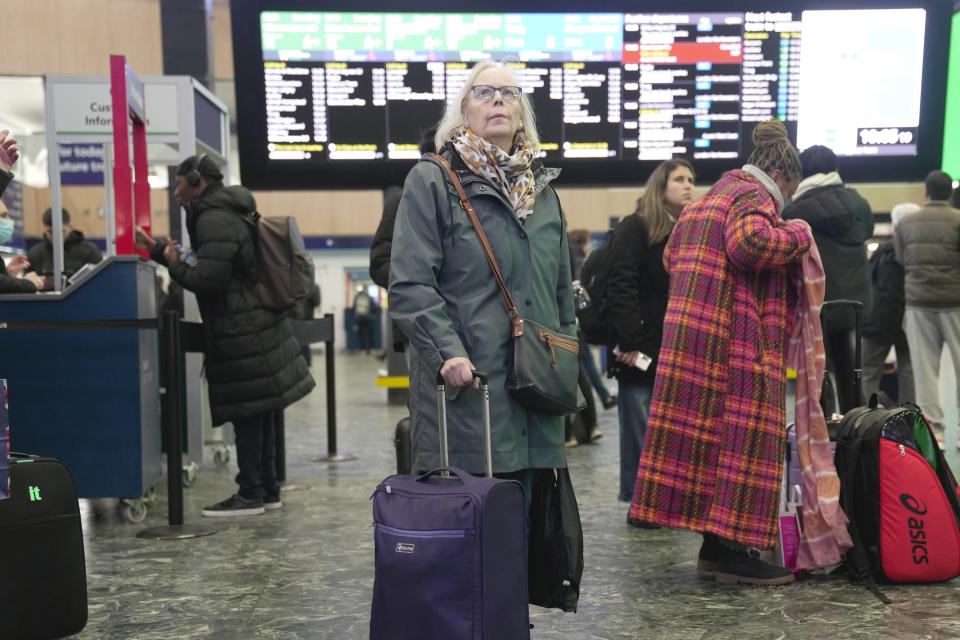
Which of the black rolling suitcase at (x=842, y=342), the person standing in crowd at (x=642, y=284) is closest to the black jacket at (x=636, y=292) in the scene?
the person standing in crowd at (x=642, y=284)

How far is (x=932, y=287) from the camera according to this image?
274 inches

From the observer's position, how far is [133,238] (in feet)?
17.7

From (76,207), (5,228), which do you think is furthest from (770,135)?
(76,207)

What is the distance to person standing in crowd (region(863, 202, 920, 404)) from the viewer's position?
762cm

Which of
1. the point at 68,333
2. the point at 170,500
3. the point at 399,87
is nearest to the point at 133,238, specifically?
the point at 68,333

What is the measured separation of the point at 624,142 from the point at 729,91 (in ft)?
2.60

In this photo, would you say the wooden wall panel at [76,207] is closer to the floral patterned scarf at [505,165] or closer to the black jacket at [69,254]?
the black jacket at [69,254]

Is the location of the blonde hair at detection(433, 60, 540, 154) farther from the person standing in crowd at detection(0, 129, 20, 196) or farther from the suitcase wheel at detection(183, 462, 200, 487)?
the suitcase wheel at detection(183, 462, 200, 487)

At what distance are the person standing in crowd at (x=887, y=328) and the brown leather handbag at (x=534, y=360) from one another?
5.40 metres

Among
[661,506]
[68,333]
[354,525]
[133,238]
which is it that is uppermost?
[133,238]

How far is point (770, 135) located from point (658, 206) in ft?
3.27

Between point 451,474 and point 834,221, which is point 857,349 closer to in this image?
point 834,221

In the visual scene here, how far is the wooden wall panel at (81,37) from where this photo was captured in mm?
9148

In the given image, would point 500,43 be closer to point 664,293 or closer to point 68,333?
point 664,293
